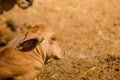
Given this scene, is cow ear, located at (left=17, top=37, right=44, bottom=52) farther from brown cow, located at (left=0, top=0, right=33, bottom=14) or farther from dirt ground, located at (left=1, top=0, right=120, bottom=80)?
brown cow, located at (left=0, top=0, right=33, bottom=14)

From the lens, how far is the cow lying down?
6406 millimetres

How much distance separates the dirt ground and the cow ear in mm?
1183

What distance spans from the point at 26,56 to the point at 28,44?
35 centimetres

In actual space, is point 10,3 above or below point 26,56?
above

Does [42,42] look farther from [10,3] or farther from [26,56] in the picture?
[10,3]

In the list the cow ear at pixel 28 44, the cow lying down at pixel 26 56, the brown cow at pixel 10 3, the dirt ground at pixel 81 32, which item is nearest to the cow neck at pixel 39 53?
the cow lying down at pixel 26 56

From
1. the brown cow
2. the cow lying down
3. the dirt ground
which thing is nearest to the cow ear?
the cow lying down

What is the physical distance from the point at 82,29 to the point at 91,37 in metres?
0.56

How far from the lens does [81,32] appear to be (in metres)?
9.84

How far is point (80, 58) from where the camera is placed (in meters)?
8.37

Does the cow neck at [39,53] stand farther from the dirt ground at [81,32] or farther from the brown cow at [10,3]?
the brown cow at [10,3]

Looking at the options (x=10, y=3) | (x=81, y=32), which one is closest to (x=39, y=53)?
(x=81, y=32)

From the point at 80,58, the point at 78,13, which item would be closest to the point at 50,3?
the point at 78,13

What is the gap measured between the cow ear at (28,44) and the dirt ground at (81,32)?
1.18 m
